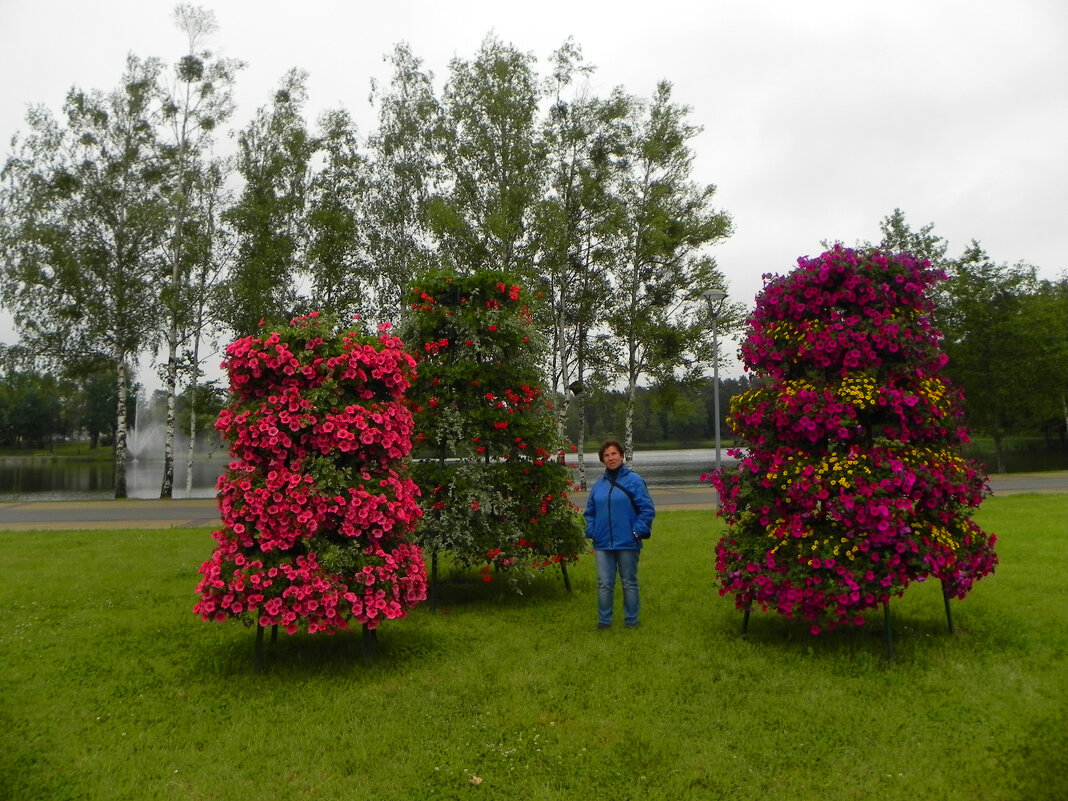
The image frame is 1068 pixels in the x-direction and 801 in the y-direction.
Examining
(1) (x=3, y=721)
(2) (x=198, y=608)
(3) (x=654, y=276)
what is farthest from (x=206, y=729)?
(3) (x=654, y=276)

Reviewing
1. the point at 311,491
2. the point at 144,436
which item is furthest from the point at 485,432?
the point at 144,436

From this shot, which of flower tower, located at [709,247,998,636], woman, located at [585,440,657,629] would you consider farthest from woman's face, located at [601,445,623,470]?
flower tower, located at [709,247,998,636]

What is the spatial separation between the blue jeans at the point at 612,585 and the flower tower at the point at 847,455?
92 centimetres

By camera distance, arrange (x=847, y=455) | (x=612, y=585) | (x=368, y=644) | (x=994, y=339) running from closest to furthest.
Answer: (x=847, y=455)
(x=368, y=644)
(x=612, y=585)
(x=994, y=339)

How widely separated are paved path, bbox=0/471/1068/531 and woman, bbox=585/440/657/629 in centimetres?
1110

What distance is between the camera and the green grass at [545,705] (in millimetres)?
4258

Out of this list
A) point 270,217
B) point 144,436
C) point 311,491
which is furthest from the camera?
point 144,436

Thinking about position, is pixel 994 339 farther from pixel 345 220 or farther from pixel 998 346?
pixel 345 220

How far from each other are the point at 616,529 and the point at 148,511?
16.1 meters

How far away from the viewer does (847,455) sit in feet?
20.6

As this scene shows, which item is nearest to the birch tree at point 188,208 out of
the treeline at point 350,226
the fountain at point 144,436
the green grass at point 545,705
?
the treeline at point 350,226

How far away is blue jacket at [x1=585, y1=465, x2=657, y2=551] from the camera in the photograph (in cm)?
723

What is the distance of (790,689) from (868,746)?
1017 mm

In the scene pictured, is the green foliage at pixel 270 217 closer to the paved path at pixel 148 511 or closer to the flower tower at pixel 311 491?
the paved path at pixel 148 511
